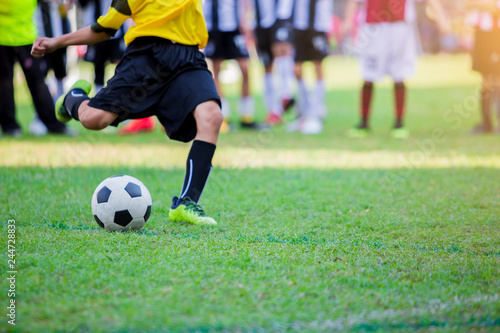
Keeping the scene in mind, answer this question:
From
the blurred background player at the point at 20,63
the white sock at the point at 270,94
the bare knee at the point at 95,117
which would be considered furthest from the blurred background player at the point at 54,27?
the bare knee at the point at 95,117

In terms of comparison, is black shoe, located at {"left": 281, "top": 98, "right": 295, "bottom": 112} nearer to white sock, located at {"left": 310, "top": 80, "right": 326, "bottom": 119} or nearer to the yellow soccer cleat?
white sock, located at {"left": 310, "top": 80, "right": 326, "bottom": 119}

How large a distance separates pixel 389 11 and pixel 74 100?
5.01 m

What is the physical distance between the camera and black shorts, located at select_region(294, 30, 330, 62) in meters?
8.48

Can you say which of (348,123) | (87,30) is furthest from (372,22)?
(87,30)

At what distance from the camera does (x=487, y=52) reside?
7.45 meters

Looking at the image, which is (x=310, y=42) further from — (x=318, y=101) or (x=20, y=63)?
(x=20, y=63)

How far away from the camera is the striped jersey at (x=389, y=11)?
731 centimetres

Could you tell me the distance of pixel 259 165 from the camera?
5.67 metres

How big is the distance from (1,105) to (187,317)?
578 centimetres

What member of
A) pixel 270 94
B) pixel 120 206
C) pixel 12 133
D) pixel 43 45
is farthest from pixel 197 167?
pixel 270 94

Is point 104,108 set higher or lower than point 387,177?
higher

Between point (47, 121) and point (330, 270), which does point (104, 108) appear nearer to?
point (330, 270)

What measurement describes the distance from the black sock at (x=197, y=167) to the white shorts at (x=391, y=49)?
4.66 metres

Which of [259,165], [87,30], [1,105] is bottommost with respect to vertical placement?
[259,165]
